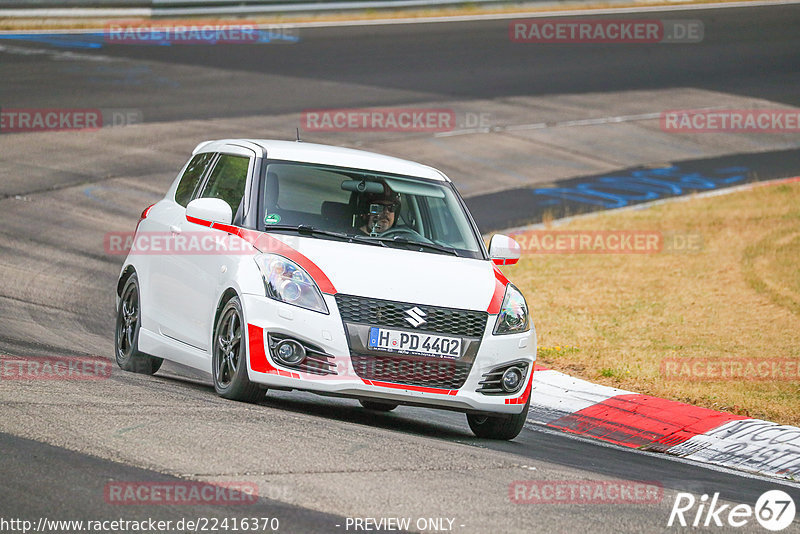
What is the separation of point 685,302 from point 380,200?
6.35 m

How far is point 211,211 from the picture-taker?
8.41 meters

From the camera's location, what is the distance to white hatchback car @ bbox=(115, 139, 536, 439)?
25.5ft

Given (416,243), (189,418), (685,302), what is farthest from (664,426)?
(685,302)

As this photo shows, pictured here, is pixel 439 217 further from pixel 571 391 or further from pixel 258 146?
pixel 571 391

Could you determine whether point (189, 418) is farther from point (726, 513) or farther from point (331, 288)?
point (726, 513)

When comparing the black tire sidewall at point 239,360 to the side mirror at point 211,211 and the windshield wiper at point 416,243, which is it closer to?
the side mirror at point 211,211

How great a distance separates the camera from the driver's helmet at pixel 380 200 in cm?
895

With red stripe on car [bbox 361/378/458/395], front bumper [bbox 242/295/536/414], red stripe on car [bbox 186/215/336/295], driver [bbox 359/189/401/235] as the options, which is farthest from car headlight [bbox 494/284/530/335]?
red stripe on car [bbox 186/215/336/295]

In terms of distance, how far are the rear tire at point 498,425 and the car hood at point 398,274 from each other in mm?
857

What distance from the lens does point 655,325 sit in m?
13.2

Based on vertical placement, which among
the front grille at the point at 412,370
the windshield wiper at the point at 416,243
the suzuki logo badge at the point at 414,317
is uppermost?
the windshield wiper at the point at 416,243

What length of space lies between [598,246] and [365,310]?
10.6m

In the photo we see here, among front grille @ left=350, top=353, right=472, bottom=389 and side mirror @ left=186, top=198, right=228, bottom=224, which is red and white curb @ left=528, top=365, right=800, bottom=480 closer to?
front grille @ left=350, top=353, right=472, bottom=389

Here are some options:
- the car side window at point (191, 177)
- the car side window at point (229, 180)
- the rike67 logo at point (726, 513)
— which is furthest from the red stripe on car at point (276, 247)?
the rike67 logo at point (726, 513)
